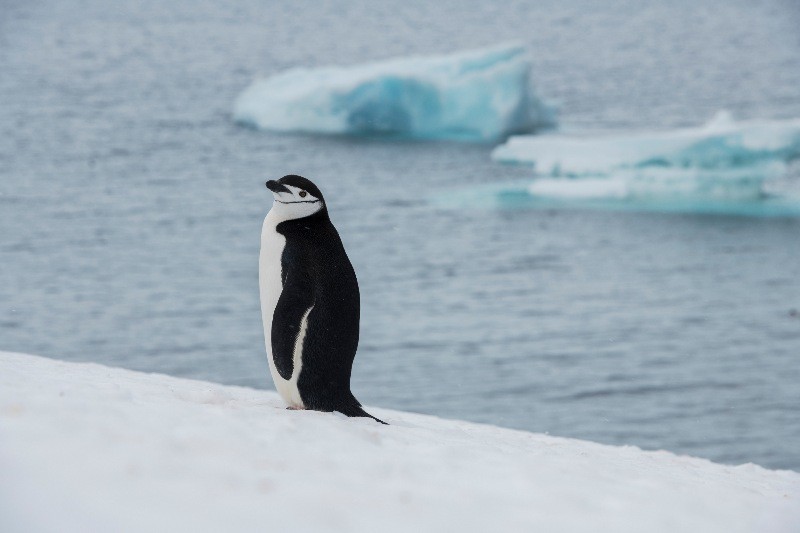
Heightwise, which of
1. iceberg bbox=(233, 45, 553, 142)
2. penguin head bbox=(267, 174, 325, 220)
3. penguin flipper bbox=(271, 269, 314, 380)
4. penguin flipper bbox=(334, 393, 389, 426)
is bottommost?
penguin flipper bbox=(334, 393, 389, 426)

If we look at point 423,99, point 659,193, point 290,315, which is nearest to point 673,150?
point 659,193

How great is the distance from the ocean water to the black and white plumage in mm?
5866

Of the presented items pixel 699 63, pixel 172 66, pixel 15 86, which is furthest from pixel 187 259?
pixel 699 63

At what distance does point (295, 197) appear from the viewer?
12.1 ft

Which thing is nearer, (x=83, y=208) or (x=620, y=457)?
(x=620, y=457)

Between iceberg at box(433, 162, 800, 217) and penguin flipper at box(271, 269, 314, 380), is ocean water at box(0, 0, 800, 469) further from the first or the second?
penguin flipper at box(271, 269, 314, 380)

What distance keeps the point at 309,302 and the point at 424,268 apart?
1162 cm

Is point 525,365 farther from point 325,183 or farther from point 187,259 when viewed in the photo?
point 325,183

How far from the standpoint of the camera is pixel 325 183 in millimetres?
19359

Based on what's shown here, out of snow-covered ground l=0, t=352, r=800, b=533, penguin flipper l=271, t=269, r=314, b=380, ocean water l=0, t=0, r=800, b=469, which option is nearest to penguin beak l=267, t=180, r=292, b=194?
penguin flipper l=271, t=269, r=314, b=380

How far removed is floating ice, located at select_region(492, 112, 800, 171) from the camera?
1542 centimetres

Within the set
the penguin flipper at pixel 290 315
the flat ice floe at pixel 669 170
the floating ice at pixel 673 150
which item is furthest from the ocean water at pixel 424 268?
the penguin flipper at pixel 290 315

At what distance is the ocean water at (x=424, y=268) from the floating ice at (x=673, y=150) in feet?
2.92

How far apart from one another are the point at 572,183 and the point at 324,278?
44.5 ft
